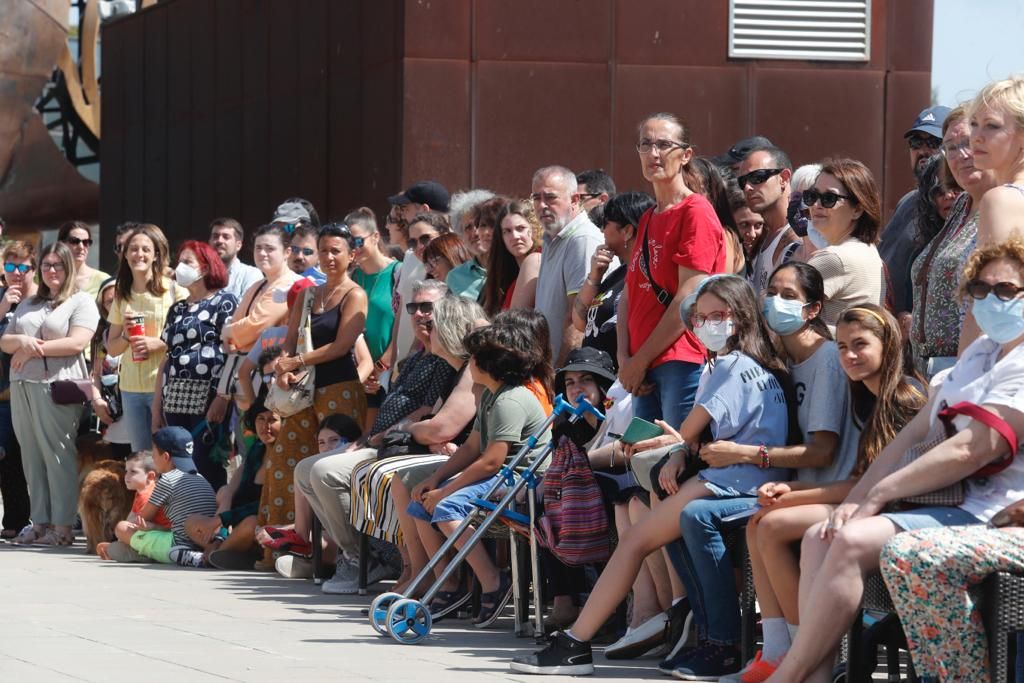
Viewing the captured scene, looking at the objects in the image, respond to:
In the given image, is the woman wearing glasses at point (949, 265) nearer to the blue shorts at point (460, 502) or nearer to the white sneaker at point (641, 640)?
the white sneaker at point (641, 640)

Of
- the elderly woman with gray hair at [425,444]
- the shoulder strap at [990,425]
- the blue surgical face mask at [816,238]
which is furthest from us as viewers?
the elderly woman with gray hair at [425,444]

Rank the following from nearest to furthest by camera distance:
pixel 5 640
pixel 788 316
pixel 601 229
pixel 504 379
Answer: pixel 788 316 → pixel 5 640 → pixel 504 379 → pixel 601 229

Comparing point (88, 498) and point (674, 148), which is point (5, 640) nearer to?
point (674, 148)

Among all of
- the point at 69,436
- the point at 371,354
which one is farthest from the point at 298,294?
the point at 69,436

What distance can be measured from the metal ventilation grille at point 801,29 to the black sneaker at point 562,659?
28.5 ft

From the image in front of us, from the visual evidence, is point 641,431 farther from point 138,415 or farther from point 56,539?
point 56,539

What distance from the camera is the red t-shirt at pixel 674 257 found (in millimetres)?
7441

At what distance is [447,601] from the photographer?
8461 mm

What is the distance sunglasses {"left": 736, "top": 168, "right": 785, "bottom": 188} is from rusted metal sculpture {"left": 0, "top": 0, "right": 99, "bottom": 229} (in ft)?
77.3

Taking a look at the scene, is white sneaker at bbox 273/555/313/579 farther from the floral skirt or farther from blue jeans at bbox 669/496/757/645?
blue jeans at bbox 669/496/757/645

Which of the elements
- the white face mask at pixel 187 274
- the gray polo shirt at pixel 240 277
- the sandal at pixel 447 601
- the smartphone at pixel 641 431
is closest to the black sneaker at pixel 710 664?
the smartphone at pixel 641 431

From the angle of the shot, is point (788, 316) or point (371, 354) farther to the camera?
point (371, 354)

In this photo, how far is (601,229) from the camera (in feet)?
30.3

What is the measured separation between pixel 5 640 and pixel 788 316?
349 cm
